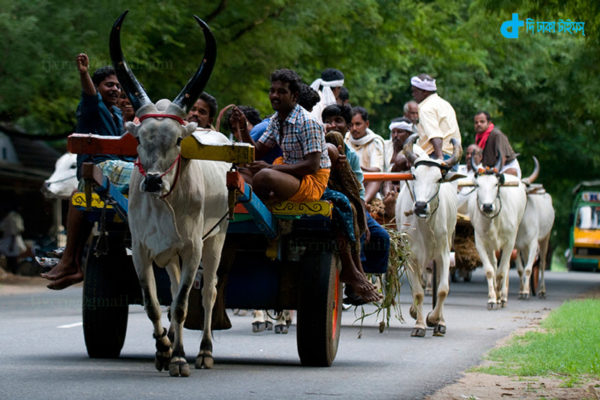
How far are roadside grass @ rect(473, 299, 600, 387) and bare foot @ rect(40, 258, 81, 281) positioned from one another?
3.58 metres

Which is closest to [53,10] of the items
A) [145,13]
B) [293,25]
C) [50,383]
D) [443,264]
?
[145,13]

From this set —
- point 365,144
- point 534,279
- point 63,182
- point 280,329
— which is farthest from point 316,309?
point 534,279

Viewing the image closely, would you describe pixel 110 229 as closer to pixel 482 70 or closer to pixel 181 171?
pixel 181 171

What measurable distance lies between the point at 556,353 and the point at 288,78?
4098mm

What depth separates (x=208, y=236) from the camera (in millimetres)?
10430

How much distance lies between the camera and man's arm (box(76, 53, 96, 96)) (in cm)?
1063

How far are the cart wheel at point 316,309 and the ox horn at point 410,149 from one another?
5.38 meters

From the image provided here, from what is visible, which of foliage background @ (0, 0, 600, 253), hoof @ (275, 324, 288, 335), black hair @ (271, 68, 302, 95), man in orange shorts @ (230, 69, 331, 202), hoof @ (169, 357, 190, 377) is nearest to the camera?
hoof @ (169, 357, 190, 377)

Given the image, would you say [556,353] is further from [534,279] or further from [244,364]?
[534,279]

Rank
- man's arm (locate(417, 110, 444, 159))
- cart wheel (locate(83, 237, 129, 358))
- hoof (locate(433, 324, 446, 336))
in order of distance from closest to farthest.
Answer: cart wheel (locate(83, 237, 129, 358)), hoof (locate(433, 324, 446, 336)), man's arm (locate(417, 110, 444, 159))

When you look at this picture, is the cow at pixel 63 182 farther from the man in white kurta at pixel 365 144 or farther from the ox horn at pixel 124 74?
the ox horn at pixel 124 74

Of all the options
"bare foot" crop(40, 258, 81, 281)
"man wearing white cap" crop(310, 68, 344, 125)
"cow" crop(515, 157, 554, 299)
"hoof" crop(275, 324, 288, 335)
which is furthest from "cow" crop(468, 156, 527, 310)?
"bare foot" crop(40, 258, 81, 281)

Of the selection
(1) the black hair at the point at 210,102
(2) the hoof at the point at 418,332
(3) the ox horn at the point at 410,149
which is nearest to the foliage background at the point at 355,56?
(3) the ox horn at the point at 410,149

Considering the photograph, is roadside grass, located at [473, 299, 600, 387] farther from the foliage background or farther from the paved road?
the foliage background
